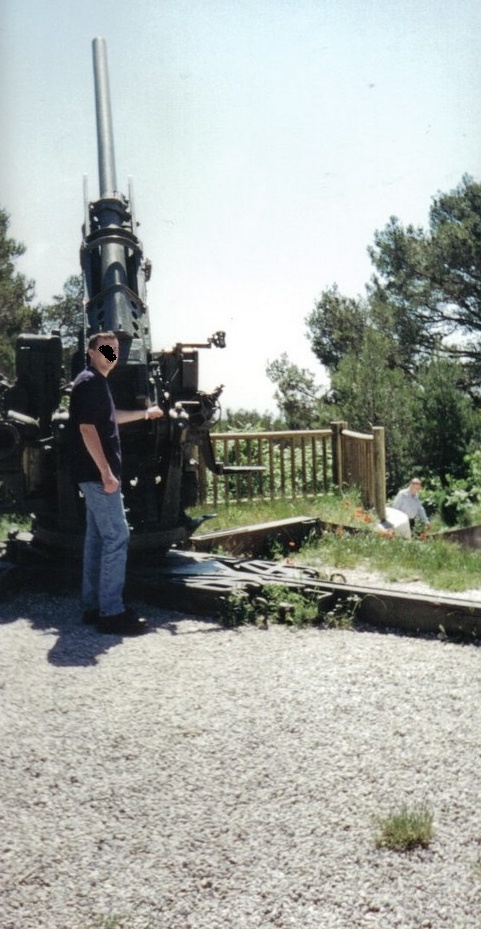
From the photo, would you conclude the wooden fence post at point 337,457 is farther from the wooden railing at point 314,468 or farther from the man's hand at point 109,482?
the man's hand at point 109,482

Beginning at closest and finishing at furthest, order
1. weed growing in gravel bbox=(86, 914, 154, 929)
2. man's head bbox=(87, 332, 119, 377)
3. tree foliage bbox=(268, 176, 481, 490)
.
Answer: weed growing in gravel bbox=(86, 914, 154, 929) → man's head bbox=(87, 332, 119, 377) → tree foliage bbox=(268, 176, 481, 490)

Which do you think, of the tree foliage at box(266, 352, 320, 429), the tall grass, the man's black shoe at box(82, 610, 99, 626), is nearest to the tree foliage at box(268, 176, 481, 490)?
the tree foliage at box(266, 352, 320, 429)

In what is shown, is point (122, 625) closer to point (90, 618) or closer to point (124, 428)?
point (90, 618)

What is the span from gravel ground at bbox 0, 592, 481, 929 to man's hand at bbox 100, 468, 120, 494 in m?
0.94

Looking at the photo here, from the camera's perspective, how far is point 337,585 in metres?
6.05

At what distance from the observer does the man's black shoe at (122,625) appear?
5.76 meters

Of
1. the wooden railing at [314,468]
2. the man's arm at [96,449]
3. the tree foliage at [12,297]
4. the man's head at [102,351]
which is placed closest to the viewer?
the man's arm at [96,449]

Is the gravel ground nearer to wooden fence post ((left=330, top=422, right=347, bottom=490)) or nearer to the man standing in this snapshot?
the man standing

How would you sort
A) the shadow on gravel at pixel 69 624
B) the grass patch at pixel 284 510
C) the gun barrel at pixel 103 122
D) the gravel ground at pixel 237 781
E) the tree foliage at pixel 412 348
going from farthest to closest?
the tree foliage at pixel 412 348, the grass patch at pixel 284 510, the gun barrel at pixel 103 122, the shadow on gravel at pixel 69 624, the gravel ground at pixel 237 781

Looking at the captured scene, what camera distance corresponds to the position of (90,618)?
6.00 meters

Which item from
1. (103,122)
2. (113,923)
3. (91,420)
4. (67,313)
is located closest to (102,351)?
(91,420)

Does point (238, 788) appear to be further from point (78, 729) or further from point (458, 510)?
point (458, 510)

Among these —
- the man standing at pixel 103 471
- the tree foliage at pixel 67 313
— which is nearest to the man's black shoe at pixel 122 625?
the man standing at pixel 103 471

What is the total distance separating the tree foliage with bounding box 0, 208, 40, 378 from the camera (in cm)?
2431
